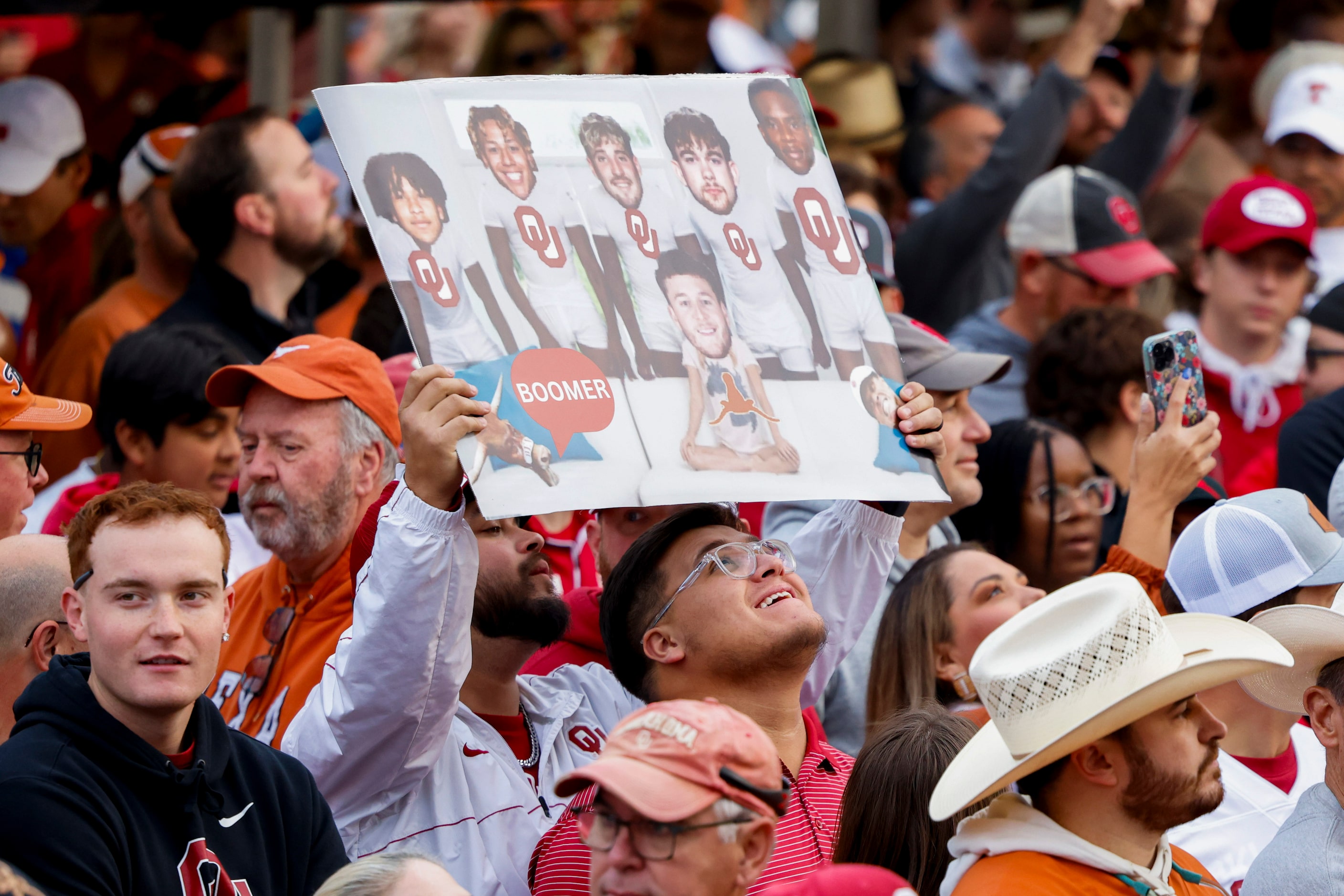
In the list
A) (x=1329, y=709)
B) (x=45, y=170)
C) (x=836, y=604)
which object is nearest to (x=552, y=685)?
(x=836, y=604)

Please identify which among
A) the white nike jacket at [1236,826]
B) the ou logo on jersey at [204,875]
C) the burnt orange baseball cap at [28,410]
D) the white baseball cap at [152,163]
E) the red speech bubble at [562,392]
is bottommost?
the white nike jacket at [1236,826]

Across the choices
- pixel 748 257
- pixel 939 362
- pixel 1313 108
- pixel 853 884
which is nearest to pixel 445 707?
pixel 748 257

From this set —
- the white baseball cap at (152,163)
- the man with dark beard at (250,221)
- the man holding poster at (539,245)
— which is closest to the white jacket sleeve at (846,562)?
the man holding poster at (539,245)

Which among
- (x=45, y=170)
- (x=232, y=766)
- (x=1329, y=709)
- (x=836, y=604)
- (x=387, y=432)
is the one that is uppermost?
(x=45, y=170)

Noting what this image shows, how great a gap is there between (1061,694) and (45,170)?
5.51m

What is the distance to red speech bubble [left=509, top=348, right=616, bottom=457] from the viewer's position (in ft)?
10.1

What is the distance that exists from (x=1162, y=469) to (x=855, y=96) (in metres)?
4.34

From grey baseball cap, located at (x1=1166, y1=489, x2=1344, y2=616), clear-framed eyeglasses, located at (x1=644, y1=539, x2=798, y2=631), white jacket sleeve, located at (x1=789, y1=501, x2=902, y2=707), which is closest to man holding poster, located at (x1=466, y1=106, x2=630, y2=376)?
clear-framed eyeglasses, located at (x1=644, y1=539, x2=798, y2=631)

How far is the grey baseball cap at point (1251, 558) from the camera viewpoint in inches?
156

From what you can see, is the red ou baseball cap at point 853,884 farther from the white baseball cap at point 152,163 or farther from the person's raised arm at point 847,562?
the white baseball cap at point 152,163

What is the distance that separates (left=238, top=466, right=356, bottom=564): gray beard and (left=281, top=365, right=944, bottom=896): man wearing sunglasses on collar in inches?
17.9

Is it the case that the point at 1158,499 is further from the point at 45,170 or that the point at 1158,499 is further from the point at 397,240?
the point at 45,170

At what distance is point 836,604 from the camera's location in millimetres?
4047

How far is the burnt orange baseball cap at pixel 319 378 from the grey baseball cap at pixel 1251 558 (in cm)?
201
